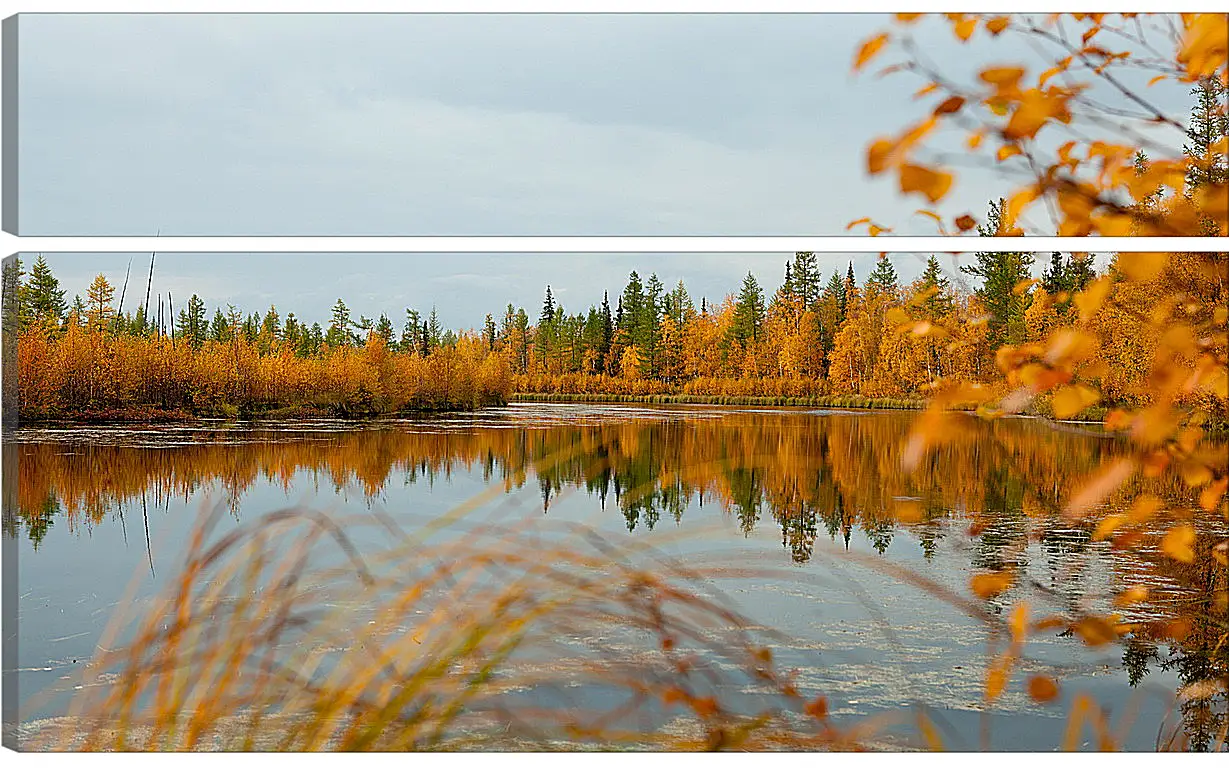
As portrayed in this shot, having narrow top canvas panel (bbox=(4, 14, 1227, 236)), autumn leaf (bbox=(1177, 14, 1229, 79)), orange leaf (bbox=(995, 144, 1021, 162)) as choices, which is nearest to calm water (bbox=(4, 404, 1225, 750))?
narrow top canvas panel (bbox=(4, 14, 1227, 236))

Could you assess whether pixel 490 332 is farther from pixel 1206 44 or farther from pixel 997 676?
pixel 1206 44

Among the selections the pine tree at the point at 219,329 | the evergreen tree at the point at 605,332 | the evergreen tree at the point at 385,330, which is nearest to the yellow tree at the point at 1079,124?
the evergreen tree at the point at 605,332

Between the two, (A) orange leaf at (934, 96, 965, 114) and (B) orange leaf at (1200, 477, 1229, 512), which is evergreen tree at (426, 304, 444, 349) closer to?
(A) orange leaf at (934, 96, 965, 114)

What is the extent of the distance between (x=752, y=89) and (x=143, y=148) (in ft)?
5.16

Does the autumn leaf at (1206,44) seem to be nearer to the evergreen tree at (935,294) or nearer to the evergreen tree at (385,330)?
the evergreen tree at (935,294)

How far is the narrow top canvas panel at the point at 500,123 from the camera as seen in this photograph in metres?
2.56

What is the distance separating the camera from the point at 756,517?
9.68ft

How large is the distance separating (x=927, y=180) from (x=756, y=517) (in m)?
1.74

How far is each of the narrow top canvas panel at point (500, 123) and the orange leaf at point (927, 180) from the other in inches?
47.7

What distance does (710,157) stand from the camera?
272 centimetres

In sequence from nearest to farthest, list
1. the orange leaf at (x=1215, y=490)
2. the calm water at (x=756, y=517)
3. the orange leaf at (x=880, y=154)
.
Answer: the orange leaf at (x=880, y=154), the orange leaf at (x=1215, y=490), the calm water at (x=756, y=517)

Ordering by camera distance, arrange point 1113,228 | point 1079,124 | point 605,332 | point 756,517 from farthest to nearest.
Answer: point 605,332
point 756,517
point 1079,124
point 1113,228

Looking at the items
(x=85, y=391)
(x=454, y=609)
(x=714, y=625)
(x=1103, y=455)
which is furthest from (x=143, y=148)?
(x=1103, y=455)

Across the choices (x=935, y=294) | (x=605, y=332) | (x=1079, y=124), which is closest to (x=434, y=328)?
(x=605, y=332)
